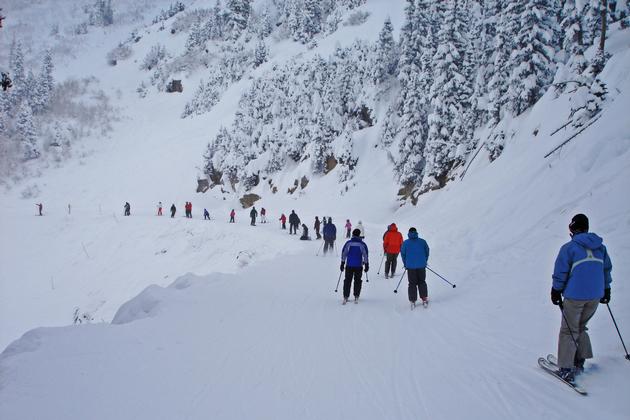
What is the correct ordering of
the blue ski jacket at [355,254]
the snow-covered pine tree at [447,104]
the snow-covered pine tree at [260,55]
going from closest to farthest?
the blue ski jacket at [355,254] < the snow-covered pine tree at [447,104] < the snow-covered pine tree at [260,55]

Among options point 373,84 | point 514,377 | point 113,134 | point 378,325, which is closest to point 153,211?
point 373,84

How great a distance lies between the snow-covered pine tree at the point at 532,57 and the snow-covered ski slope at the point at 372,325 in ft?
7.15

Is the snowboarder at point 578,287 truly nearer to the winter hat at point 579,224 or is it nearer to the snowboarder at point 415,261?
the winter hat at point 579,224

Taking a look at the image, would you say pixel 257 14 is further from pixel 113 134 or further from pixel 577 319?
pixel 577 319

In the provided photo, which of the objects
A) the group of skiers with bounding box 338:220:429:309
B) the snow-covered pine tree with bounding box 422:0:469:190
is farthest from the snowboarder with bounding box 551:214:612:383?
the snow-covered pine tree with bounding box 422:0:469:190

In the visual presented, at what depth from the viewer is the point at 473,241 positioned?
12766 mm

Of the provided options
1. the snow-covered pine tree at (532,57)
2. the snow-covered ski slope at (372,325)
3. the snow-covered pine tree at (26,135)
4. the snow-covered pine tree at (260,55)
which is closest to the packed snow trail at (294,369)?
the snow-covered ski slope at (372,325)

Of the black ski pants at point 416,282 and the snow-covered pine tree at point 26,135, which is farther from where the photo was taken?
the snow-covered pine tree at point 26,135

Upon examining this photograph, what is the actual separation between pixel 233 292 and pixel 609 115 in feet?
46.3

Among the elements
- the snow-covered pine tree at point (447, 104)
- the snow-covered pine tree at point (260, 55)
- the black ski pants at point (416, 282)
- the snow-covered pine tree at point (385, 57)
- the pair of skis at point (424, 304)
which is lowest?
the pair of skis at point (424, 304)

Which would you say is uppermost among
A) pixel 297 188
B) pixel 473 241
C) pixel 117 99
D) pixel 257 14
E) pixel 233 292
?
pixel 257 14

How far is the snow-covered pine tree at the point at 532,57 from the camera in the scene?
71.9 feet

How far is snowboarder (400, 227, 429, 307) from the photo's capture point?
7.74 m

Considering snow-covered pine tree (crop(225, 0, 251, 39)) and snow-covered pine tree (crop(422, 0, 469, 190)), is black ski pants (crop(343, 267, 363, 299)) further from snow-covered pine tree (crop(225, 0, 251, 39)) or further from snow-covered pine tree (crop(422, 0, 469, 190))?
snow-covered pine tree (crop(225, 0, 251, 39))
